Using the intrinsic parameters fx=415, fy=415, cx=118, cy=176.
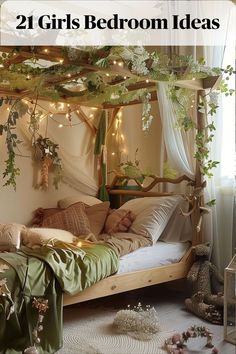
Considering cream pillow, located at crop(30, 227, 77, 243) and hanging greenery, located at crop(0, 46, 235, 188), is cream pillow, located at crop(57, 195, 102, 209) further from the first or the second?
cream pillow, located at crop(30, 227, 77, 243)

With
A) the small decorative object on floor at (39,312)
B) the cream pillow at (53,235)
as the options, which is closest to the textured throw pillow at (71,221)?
the cream pillow at (53,235)

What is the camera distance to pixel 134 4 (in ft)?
15.2

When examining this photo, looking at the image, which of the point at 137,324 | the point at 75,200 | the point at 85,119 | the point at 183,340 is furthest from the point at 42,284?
the point at 85,119

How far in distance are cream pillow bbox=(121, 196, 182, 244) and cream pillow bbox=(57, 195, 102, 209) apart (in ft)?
2.29

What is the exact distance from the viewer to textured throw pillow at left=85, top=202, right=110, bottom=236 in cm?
402

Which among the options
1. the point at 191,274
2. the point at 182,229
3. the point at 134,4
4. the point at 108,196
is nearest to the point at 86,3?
the point at 134,4

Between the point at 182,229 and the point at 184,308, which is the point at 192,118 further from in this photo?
the point at 184,308

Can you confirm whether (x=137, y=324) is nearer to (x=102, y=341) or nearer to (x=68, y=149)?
(x=102, y=341)

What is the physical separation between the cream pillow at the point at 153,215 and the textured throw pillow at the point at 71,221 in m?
0.46

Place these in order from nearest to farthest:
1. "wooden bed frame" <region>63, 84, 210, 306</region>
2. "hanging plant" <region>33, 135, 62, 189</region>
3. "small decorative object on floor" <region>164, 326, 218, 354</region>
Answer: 1. "small decorative object on floor" <region>164, 326, 218, 354</region>
2. "wooden bed frame" <region>63, 84, 210, 306</region>
3. "hanging plant" <region>33, 135, 62, 189</region>

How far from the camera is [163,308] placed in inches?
143

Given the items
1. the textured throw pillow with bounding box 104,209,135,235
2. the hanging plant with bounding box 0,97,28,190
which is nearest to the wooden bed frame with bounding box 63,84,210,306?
the textured throw pillow with bounding box 104,209,135,235

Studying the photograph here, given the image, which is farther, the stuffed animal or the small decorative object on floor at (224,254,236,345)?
the stuffed animal

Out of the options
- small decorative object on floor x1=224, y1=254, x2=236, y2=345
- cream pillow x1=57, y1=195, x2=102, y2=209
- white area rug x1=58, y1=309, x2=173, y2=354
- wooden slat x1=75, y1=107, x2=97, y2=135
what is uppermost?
wooden slat x1=75, y1=107, x2=97, y2=135
